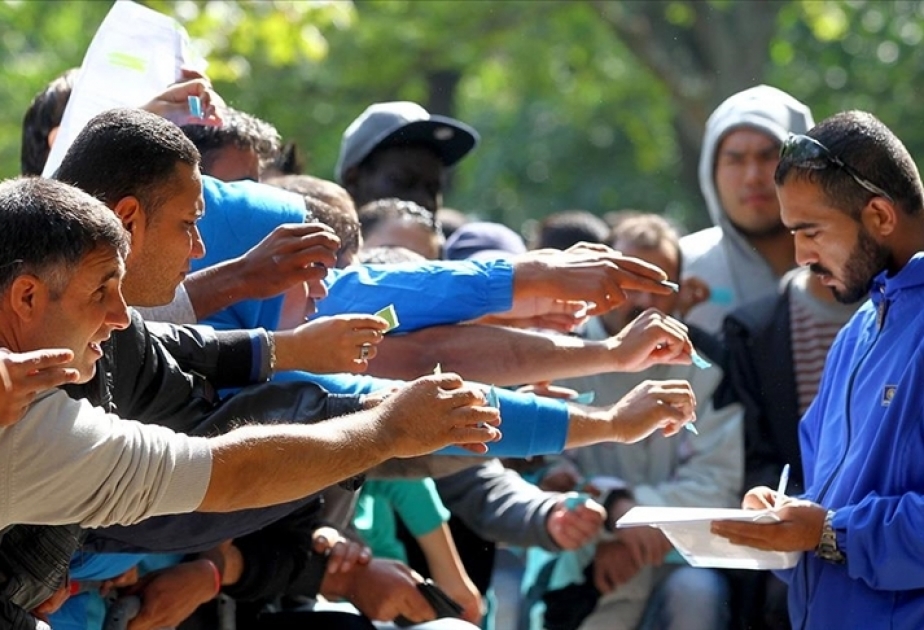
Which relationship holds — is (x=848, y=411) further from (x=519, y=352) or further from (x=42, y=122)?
(x=42, y=122)

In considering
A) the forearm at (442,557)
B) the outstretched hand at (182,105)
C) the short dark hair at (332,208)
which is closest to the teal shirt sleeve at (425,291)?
the short dark hair at (332,208)

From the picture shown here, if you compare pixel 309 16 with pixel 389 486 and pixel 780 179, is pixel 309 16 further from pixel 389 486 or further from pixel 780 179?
pixel 780 179

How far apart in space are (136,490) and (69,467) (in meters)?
0.15

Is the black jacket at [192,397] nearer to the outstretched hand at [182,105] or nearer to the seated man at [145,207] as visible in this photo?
the seated man at [145,207]

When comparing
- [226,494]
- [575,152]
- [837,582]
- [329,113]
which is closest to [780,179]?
[837,582]

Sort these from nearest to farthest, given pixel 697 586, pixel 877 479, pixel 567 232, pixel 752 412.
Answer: pixel 877 479, pixel 697 586, pixel 752 412, pixel 567 232

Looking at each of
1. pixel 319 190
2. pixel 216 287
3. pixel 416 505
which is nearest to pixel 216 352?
pixel 216 287

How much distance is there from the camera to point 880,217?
4.14 m

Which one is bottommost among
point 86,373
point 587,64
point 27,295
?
point 587,64

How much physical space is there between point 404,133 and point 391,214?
19.7 inches

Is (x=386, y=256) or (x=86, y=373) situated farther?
(x=386, y=256)

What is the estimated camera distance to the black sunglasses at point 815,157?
4160mm

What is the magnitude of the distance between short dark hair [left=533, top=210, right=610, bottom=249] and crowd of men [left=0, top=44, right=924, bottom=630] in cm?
111

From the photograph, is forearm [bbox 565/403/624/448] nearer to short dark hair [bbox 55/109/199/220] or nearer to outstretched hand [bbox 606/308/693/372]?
outstretched hand [bbox 606/308/693/372]
